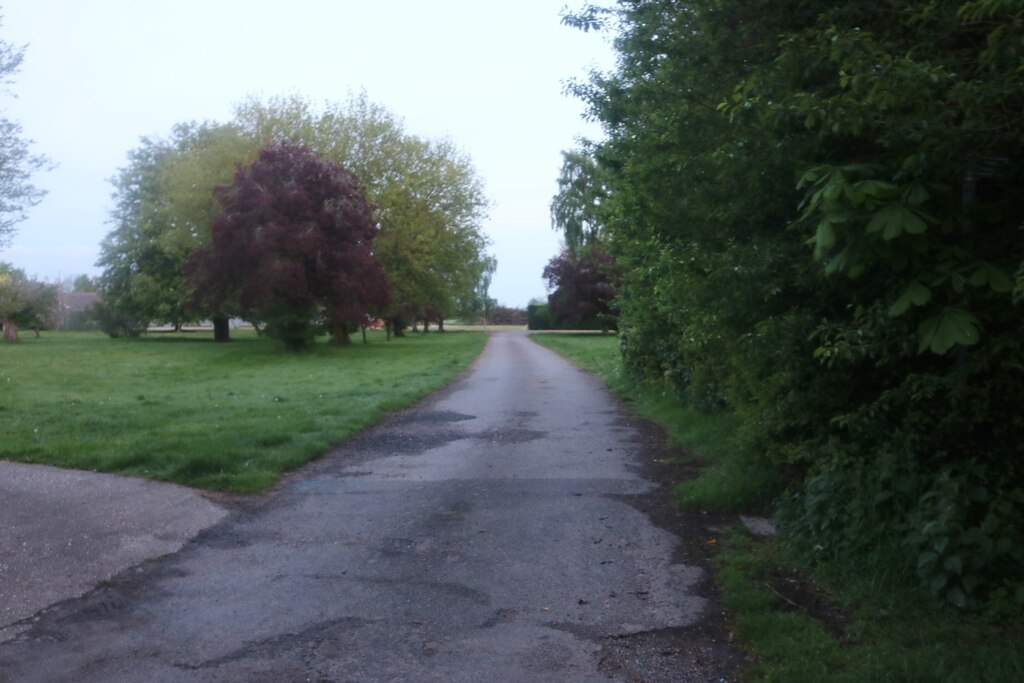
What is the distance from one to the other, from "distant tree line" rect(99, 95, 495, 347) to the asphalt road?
25.3 m

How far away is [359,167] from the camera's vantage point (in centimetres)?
4372

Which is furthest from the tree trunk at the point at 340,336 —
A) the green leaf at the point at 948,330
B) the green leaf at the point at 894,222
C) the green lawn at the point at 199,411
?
the green leaf at the point at 894,222

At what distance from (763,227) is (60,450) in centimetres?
874

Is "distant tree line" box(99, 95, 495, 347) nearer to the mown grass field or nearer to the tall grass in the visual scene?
the tall grass

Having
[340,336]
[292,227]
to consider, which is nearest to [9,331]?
[340,336]

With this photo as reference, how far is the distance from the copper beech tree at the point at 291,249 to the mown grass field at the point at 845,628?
29048 mm

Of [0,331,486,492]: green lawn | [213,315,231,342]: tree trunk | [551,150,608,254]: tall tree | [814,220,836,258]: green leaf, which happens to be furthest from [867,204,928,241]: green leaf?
[213,315,231,342]: tree trunk

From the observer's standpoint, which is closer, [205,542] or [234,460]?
[205,542]

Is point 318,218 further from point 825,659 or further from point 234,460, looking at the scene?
point 825,659

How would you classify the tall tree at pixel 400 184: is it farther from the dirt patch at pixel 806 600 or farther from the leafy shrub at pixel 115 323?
the dirt patch at pixel 806 600

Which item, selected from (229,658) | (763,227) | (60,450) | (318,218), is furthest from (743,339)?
(318,218)

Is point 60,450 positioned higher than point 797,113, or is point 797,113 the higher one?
point 797,113

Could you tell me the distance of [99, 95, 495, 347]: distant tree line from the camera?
35.3 m

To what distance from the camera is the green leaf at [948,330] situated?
15.1 ft
